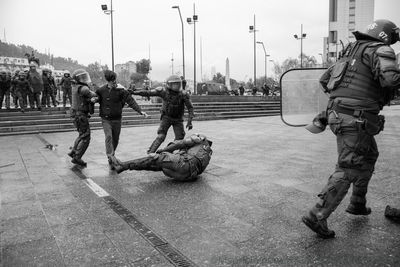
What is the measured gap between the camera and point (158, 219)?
160 inches

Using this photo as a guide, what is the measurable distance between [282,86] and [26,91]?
15.1m

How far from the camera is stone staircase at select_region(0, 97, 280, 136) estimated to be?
1484 cm

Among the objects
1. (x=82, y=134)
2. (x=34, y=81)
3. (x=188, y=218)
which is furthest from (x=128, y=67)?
(x=188, y=218)

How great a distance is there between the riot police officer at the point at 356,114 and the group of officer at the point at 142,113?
8.22ft

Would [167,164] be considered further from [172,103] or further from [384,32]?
[384,32]

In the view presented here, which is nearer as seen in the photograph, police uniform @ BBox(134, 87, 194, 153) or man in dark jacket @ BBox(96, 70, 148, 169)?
man in dark jacket @ BBox(96, 70, 148, 169)

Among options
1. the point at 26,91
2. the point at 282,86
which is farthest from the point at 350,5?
the point at 282,86

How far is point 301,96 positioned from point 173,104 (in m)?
3.43

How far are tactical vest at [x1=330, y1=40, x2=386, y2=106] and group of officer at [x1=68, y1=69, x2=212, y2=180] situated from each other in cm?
271

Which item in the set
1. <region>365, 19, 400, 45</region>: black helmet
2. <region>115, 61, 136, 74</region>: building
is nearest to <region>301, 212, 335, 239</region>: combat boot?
<region>365, 19, 400, 45</region>: black helmet

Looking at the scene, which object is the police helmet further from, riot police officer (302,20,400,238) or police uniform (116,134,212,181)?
riot police officer (302,20,400,238)

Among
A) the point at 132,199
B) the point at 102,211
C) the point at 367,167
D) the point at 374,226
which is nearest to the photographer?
the point at 367,167

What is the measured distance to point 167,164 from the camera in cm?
546

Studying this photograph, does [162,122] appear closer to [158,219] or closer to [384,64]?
[158,219]
